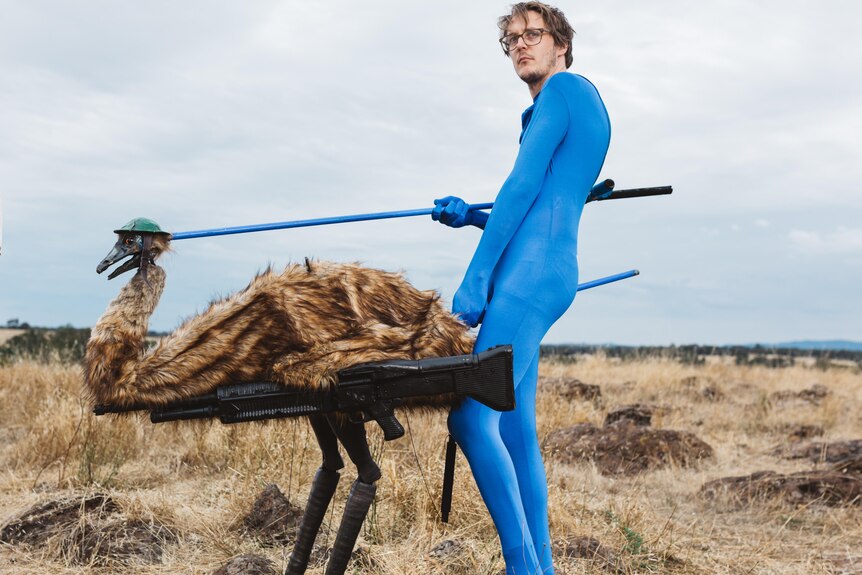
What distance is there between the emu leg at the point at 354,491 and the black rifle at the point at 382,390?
0.86 ft

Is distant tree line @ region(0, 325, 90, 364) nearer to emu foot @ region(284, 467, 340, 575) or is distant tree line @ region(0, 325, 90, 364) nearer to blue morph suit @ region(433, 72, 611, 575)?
emu foot @ region(284, 467, 340, 575)

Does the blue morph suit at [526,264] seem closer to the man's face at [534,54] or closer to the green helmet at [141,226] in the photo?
the man's face at [534,54]

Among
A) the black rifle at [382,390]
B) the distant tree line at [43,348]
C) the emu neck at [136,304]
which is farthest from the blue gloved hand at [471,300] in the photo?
the distant tree line at [43,348]

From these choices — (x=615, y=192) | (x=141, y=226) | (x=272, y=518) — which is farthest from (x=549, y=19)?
(x=272, y=518)

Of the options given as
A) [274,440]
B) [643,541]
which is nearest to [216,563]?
[274,440]

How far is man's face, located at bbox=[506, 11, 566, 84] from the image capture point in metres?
3.41

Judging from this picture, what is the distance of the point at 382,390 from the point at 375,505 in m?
2.49

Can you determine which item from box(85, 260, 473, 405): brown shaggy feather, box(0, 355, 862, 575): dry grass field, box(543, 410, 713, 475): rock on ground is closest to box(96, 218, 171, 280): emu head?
box(85, 260, 473, 405): brown shaggy feather

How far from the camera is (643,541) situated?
5.11 metres

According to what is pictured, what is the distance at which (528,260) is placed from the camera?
123 inches

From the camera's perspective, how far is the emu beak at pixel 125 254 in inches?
118

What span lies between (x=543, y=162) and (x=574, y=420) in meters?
6.87

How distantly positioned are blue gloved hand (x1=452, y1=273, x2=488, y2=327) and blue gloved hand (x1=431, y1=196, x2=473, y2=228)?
492 millimetres

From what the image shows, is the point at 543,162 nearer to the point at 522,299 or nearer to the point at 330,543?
the point at 522,299
